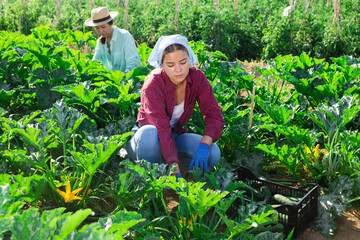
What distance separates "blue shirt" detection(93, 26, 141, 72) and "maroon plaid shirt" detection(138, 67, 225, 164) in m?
1.38

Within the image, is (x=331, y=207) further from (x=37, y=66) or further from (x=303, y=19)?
(x=303, y=19)

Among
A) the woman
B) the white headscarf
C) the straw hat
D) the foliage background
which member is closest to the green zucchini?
the woman

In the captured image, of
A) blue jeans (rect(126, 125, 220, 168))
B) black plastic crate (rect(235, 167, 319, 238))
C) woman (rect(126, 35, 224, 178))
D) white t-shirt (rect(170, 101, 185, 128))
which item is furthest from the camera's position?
white t-shirt (rect(170, 101, 185, 128))

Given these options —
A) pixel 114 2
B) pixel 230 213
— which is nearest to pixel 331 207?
pixel 230 213

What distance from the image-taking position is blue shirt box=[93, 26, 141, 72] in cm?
408

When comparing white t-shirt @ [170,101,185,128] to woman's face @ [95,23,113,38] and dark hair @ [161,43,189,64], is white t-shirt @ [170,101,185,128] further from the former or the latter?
woman's face @ [95,23,113,38]

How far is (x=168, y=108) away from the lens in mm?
2684

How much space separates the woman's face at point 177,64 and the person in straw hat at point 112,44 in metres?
1.53

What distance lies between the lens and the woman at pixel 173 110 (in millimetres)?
2480

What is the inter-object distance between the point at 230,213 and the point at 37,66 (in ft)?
7.53

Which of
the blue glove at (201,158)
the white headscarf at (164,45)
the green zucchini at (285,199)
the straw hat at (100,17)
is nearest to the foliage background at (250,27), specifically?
the straw hat at (100,17)

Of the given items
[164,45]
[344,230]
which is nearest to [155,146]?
[164,45]

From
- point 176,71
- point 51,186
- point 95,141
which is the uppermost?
point 176,71

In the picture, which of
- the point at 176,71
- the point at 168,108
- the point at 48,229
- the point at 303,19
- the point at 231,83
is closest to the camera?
the point at 48,229
